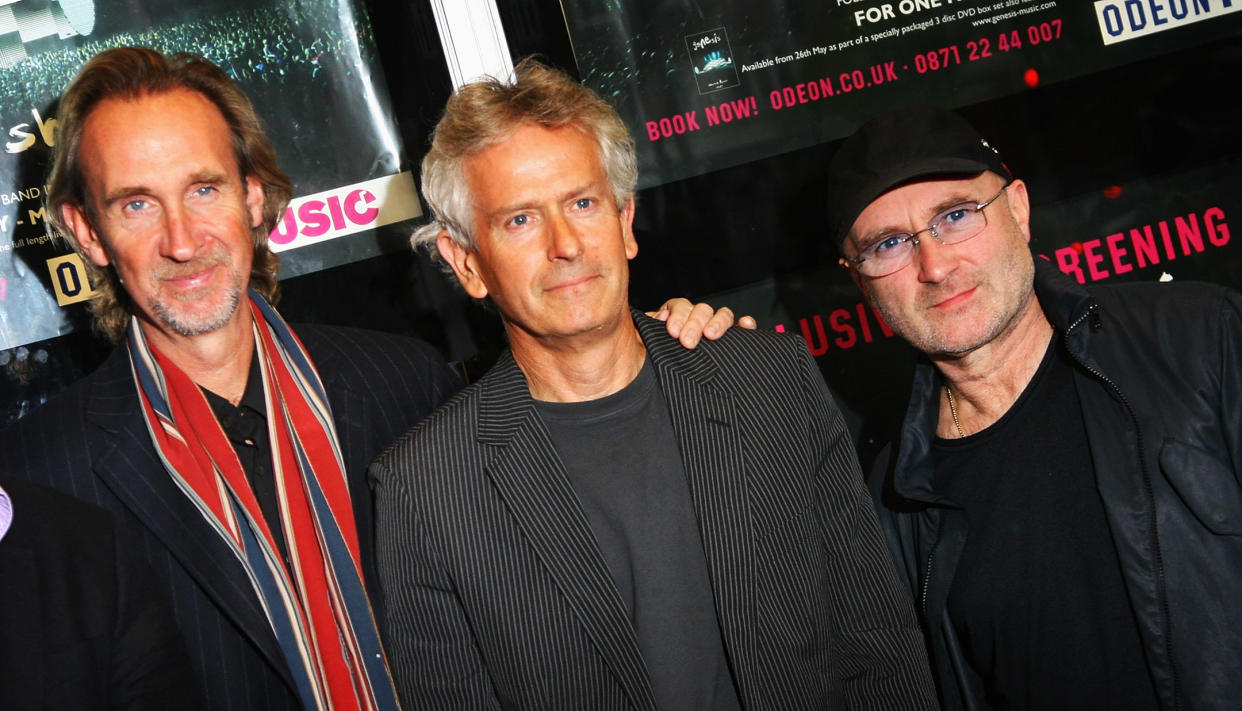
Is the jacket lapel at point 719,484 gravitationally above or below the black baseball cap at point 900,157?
below

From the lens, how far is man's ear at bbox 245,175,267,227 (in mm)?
2248

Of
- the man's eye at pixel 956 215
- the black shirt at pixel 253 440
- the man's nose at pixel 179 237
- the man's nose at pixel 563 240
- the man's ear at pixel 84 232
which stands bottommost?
the black shirt at pixel 253 440

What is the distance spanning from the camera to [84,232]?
206 cm

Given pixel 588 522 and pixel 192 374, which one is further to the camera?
pixel 192 374

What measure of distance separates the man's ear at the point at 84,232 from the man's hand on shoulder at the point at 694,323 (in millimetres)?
1158

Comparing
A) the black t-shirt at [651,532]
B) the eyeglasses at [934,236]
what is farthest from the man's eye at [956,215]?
the black t-shirt at [651,532]

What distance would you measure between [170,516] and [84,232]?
0.68 metres

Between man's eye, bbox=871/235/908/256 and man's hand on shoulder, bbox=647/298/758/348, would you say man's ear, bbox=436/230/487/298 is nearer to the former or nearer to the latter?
man's hand on shoulder, bbox=647/298/758/348

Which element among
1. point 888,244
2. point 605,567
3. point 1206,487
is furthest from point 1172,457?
point 605,567

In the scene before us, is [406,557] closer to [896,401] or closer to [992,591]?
[992,591]

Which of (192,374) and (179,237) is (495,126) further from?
(192,374)

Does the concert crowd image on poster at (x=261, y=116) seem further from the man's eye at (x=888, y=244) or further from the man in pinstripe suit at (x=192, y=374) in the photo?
the man's eye at (x=888, y=244)

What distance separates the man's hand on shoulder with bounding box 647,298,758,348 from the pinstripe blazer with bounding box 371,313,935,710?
0.11ft

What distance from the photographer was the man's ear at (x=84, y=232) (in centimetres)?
204
